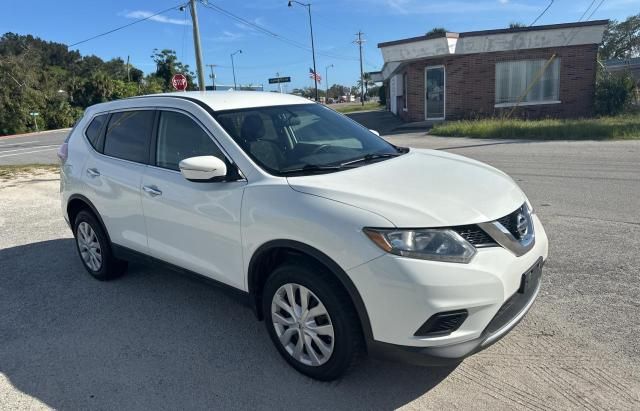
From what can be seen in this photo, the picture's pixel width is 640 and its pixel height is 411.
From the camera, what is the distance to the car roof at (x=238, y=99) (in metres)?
3.68

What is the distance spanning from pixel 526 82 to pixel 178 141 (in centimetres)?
2107

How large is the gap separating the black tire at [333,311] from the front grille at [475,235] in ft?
2.35

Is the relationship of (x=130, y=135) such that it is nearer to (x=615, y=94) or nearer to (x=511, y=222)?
(x=511, y=222)

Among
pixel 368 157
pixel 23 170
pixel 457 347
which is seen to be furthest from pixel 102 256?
pixel 23 170

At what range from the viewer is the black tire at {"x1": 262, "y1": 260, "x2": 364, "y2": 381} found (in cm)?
265

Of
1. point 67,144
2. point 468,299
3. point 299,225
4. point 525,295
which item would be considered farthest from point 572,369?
point 67,144

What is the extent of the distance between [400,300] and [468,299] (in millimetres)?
354

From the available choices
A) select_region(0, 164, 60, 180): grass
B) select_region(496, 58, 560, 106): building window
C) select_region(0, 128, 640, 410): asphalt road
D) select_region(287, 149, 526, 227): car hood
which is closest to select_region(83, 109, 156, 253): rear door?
select_region(0, 128, 640, 410): asphalt road

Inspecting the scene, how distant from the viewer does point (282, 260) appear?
3.06 m

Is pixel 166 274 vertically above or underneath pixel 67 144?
underneath

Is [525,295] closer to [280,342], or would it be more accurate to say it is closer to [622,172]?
[280,342]

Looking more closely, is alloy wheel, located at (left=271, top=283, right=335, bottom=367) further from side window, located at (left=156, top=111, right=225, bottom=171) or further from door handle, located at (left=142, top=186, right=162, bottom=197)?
door handle, located at (left=142, top=186, right=162, bottom=197)

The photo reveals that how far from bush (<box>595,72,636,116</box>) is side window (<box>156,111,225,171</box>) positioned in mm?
21462

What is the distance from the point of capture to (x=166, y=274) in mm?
4859
